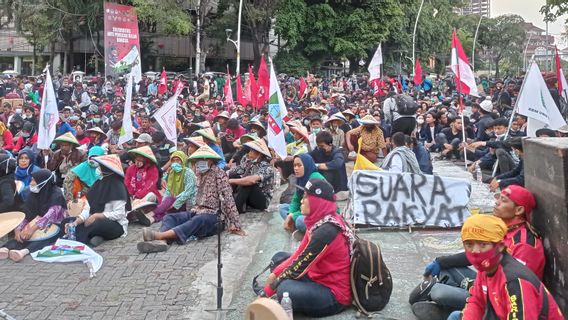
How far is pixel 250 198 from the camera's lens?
9180 millimetres

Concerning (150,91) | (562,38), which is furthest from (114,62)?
(562,38)

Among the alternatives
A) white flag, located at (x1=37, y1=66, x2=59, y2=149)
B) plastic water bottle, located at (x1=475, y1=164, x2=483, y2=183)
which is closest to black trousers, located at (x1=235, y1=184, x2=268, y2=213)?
white flag, located at (x1=37, y1=66, x2=59, y2=149)

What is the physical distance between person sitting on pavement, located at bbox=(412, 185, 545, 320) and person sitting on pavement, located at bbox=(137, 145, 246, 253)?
11.8ft

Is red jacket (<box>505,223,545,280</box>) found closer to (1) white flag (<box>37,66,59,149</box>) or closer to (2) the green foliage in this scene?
(1) white flag (<box>37,66,59,149</box>)

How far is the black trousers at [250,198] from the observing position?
9084 millimetres

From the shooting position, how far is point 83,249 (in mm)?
6879

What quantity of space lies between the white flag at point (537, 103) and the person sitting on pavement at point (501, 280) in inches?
209

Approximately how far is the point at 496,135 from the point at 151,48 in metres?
37.2

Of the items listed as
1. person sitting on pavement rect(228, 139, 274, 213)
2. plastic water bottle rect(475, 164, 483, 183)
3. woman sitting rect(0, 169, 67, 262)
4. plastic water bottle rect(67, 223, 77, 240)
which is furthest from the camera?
plastic water bottle rect(475, 164, 483, 183)

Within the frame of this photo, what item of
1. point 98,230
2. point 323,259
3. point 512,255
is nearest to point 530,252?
point 512,255

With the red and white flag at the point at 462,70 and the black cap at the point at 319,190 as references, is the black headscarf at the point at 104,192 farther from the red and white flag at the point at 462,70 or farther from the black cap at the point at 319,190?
the red and white flag at the point at 462,70

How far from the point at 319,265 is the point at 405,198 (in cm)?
318

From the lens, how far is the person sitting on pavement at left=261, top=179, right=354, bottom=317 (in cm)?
443

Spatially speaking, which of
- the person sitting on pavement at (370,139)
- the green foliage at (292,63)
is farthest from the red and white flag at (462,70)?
the green foliage at (292,63)
